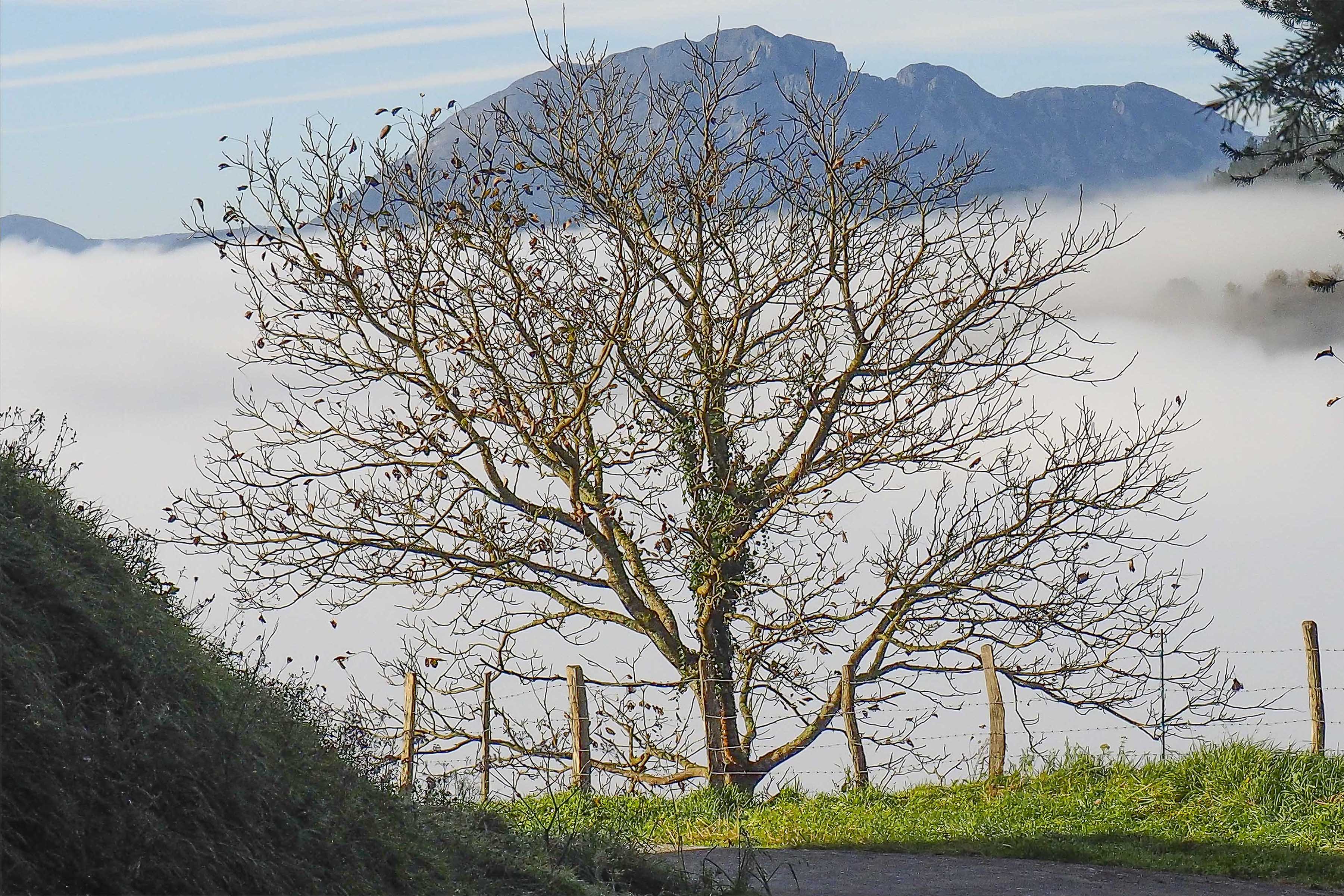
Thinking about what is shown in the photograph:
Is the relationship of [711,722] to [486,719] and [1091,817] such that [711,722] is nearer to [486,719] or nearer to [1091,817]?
[486,719]

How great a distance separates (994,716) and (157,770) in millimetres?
9026

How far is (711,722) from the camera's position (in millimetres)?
12719

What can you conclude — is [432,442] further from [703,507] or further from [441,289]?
[703,507]

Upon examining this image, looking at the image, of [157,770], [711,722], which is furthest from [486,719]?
[157,770]

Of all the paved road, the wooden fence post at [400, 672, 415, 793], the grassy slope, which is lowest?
the paved road

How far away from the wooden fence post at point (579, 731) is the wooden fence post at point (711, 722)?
1.27m

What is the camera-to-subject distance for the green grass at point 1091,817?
9227 mm

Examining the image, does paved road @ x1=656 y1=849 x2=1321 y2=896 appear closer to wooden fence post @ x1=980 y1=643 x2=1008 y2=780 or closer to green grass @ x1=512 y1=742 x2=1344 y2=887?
green grass @ x1=512 y1=742 x2=1344 y2=887

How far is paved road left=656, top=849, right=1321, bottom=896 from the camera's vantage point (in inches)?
316

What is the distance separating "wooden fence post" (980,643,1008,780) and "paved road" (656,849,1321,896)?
2.55 meters

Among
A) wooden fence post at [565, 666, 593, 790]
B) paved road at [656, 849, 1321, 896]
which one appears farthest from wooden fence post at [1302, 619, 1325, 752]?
wooden fence post at [565, 666, 593, 790]

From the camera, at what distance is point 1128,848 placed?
9.44 m

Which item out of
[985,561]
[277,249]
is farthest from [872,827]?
[277,249]

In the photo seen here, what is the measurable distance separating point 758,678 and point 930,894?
4876 mm
